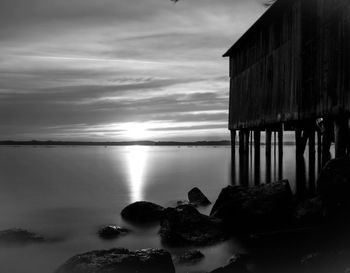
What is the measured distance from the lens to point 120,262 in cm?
668

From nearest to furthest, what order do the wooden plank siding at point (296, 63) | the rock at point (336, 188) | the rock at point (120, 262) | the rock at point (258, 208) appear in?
the rock at point (120, 262)
the rock at point (336, 188)
the rock at point (258, 208)
the wooden plank siding at point (296, 63)

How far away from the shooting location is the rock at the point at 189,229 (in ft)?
32.6

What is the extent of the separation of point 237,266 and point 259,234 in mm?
1024

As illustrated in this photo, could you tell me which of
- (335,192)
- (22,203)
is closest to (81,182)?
(22,203)

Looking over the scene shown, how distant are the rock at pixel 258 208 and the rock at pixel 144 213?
258 centimetres

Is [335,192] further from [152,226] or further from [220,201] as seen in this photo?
[152,226]

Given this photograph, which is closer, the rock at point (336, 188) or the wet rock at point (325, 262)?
the wet rock at point (325, 262)

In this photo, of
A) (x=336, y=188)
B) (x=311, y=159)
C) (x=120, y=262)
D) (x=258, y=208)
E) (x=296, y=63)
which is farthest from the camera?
(x=311, y=159)

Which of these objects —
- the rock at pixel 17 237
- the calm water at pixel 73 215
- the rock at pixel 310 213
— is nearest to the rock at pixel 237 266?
the calm water at pixel 73 215

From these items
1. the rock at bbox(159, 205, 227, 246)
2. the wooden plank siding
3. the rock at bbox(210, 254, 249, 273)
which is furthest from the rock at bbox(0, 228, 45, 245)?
the wooden plank siding

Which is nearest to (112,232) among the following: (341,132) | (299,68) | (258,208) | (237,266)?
(258,208)

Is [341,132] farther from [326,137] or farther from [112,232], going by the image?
[112,232]

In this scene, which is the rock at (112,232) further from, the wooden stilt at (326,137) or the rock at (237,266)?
the wooden stilt at (326,137)

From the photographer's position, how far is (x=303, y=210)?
918 centimetres
